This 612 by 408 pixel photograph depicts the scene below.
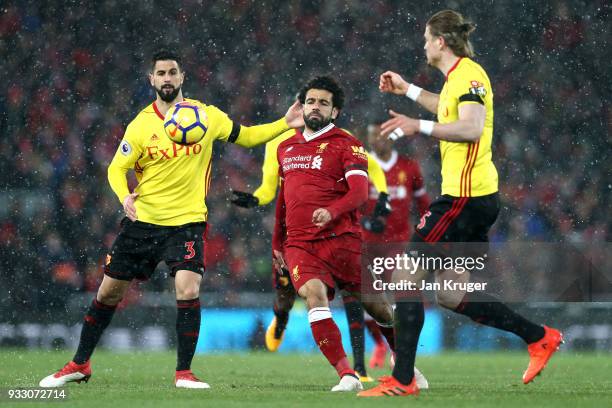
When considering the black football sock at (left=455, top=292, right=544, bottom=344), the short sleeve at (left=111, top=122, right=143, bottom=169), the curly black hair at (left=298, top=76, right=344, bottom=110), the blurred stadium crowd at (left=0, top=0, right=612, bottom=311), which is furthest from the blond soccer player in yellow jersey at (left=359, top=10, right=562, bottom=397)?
the blurred stadium crowd at (left=0, top=0, right=612, bottom=311)

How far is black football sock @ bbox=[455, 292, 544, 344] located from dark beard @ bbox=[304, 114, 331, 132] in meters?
1.39

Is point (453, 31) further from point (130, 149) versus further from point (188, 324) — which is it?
point (188, 324)

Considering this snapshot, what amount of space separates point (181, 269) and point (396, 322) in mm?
1581

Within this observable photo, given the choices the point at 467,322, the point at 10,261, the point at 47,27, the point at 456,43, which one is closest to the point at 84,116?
the point at 47,27

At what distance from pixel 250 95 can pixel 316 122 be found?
1037 cm

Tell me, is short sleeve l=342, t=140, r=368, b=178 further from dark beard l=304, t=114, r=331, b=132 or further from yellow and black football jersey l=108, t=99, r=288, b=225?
yellow and black football jersey l=108, t=99, r=288, b=225

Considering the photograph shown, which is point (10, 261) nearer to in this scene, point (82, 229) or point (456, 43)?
point (82, 229)

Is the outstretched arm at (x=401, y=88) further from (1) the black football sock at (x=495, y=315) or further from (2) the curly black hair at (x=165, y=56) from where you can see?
(2) the curly black hair at (x=165, y=56)

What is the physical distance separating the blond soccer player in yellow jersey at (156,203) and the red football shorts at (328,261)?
2.41ft

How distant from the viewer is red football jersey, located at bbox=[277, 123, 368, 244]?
6.83 metres

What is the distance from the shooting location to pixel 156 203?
7.29m

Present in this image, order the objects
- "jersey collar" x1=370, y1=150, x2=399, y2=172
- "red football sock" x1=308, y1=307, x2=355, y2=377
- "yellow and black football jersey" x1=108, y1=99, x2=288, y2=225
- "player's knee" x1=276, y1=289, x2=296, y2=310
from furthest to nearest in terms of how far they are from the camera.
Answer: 1. "jersey collar" x1=370, y1=150, x2=399, y2=172
2. "player's knee" x1=276, y1=289, x2=296, y2=310
3. "yellow and black football jersey" x1=108, y1=99, x2=288, y2=225
4. "red football sock" x1=308, y1=307, x2=355, y2=377

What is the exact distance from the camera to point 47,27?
57.2ft

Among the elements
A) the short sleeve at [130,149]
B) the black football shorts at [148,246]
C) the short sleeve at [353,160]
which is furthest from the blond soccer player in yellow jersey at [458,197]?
the short sleeve at [130,149]
